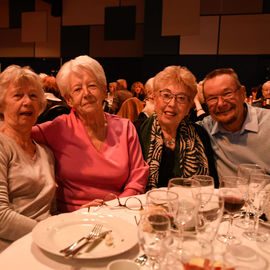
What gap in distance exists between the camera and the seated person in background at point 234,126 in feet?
7.88

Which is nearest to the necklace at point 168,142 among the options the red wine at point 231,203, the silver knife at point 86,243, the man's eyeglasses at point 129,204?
the man's eyeglasses at point 129,204

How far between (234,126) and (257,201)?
1.31 metres

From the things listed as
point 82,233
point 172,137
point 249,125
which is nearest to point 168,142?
point 172,137

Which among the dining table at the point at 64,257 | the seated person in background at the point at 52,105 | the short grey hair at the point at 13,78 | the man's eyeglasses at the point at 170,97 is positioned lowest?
the dining table at the point at 64,257

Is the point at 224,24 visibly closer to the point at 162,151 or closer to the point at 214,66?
the point at 214,66

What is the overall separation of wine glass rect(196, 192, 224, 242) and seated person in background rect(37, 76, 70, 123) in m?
2.57

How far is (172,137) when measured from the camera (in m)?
2.50

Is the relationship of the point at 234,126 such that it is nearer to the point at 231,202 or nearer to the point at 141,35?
the point at 231,202

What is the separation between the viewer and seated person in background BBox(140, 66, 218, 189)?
2.35 meters

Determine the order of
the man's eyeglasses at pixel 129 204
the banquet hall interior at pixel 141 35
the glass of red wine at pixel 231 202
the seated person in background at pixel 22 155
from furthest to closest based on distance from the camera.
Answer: the banquet hall interior at pixel 141 35 → the seated person in background at pixel 22 155 → the man's eyeglasses at pixel 129 204 → the glass of red wine at pixel 231 202

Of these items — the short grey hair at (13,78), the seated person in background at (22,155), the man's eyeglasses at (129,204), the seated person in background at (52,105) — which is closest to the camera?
the man's eyeglasses at (129,204)

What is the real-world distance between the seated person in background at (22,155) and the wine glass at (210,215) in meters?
1.03

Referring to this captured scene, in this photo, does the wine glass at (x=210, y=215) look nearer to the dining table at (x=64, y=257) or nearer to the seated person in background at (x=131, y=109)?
the dining table at (x=64, y=257)

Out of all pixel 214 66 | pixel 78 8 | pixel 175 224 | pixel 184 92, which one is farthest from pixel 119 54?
pixel 175 224
